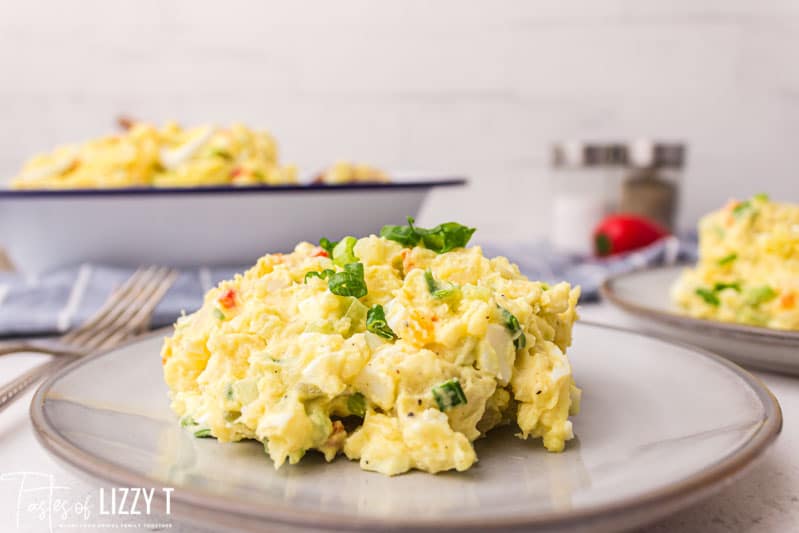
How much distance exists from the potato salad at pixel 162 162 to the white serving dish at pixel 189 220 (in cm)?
11

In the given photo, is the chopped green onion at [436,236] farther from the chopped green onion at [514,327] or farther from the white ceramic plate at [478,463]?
the white ceramic plate at [478,463]

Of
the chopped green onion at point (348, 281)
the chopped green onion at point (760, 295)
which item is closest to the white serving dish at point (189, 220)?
the chopped green onion at point (760, 295)

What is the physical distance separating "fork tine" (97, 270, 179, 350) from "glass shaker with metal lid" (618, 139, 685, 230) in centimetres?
216

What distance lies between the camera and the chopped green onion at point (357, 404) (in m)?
1.11

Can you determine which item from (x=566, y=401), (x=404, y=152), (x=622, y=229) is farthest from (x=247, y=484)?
(x=404, y=152)

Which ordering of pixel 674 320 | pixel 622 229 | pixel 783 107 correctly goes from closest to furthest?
pixel 674 320 → pixel 622 229 → pixel 783 107

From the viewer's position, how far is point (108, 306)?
7.02 ft

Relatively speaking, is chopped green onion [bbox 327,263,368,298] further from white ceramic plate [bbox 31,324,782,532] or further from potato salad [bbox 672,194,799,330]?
potato salad [bbox 672,194,799,330]

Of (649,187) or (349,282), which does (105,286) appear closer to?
(349,282)

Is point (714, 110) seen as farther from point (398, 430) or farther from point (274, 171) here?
point (398, 430)

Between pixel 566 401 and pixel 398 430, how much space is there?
0.24 metres

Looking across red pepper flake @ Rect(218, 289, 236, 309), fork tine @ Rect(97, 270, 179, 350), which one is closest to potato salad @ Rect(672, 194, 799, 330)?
red pepper flake @ Rect(218, 289, 236, 309)

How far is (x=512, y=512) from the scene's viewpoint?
86 cm

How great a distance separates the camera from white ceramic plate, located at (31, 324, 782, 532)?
811 millimetres
